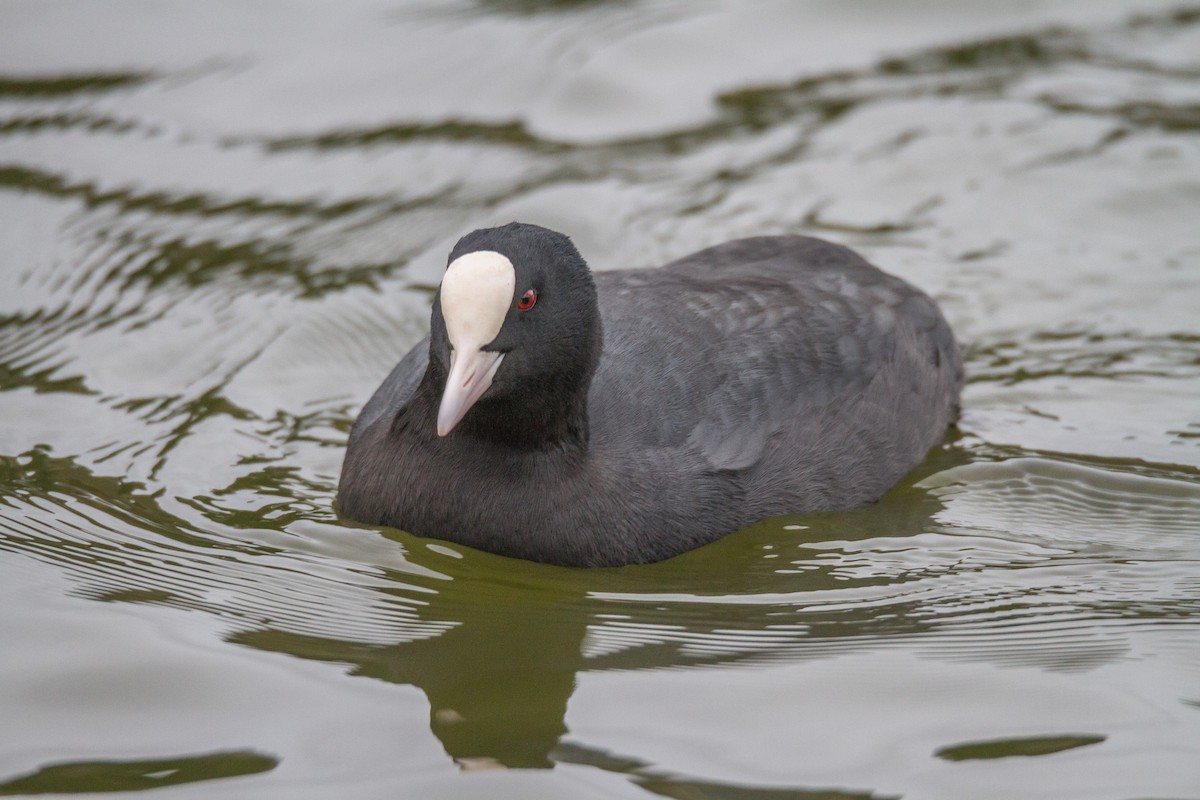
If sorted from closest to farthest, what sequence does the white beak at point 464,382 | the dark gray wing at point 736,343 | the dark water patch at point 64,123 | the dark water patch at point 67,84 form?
the white beak at point 464,382 < the dark gray wing at point 736,343 < the dark water patch at point 64,123 < the dark water patch at point 67,84

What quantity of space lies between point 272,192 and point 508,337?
3.58 meters

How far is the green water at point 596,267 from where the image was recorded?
3.74 m

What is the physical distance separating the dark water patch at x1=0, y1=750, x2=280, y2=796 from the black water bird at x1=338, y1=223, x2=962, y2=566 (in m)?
0.93

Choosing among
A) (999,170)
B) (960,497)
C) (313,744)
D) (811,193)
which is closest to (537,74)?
(811,193)

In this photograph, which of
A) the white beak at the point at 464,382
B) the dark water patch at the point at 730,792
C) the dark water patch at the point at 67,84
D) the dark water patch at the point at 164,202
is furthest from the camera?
the dark water patch at the point at 67,84

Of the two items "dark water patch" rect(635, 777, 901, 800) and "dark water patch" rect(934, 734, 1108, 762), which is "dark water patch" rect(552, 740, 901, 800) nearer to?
"dark water patch" rect(635, 777, 901, 800)

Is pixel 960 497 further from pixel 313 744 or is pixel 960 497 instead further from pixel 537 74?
pixel 537 74

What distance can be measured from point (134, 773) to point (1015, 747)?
1936 millimetres

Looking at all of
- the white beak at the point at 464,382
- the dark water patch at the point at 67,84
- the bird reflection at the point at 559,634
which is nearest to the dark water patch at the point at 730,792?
the bird reflection at the point at 559,634

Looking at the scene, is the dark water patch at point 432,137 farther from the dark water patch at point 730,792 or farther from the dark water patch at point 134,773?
the dark water patch at point 730,792

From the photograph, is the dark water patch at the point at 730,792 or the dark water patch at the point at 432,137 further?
the dark water patch at the point at 432,137

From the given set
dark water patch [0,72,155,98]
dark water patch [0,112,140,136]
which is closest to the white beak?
dark water patch [0,112,140,136]

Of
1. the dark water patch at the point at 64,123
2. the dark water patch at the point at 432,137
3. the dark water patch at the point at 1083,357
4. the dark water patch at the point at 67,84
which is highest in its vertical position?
the dark water patch at the point at 67,84

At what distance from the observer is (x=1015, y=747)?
3.73 metres
